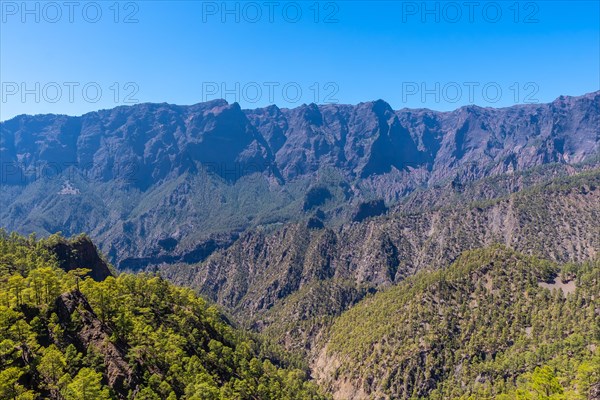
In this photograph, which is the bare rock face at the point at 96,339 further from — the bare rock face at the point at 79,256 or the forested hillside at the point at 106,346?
the bare rock face at the point at 79,256

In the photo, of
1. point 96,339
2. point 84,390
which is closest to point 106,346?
point 96,339

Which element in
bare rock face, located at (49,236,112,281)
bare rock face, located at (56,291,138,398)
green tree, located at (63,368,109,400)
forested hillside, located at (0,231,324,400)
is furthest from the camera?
bare rock face, located at (49,236,112,281)

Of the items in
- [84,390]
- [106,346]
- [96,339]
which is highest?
[84,390]

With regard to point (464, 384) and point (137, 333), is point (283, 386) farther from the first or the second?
point (464, 384)

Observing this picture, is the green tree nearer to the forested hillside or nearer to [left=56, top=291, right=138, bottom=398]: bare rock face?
the forested hillside

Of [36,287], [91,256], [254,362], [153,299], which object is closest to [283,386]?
[254,362]

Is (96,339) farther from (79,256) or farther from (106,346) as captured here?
(79,256)

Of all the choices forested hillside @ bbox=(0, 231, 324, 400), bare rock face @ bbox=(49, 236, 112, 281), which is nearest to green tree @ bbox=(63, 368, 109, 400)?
forested hillside @ bbox=(0, 231, 324, 400)
